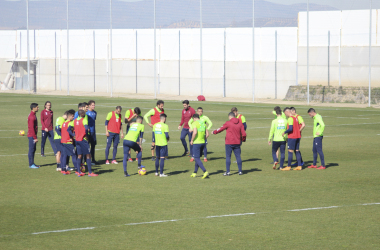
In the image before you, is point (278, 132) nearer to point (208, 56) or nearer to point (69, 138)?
point (69, 138)

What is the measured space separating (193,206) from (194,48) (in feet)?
175

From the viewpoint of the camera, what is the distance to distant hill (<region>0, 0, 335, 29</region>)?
68.2m

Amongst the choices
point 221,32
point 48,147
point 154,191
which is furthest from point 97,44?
point 154,191

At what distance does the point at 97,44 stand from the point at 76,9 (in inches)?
457

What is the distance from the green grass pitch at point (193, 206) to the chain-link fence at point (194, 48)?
35.6 m

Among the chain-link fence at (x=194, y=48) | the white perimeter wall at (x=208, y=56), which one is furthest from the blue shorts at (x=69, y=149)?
the white perimeter wall at (x=208, y=56)

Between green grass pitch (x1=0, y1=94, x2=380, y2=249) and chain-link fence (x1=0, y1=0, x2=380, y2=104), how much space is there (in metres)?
35.6

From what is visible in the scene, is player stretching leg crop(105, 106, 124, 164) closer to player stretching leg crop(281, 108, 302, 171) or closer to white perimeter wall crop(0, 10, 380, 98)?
player stretching leg crop(281, 108, 302, 171)

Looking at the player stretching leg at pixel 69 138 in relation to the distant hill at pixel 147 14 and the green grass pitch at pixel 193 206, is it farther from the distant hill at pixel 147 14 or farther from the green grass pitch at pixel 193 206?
the distant hill at pixel 147 14

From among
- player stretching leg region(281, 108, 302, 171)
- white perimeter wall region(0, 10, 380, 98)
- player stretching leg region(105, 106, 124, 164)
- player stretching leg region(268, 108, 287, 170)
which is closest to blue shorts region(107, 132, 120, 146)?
player stretching leg region(105, 106, 124, 164)

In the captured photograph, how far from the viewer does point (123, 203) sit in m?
12.1

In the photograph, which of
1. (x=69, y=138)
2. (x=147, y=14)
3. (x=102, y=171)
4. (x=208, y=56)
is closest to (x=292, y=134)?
(x=102, y=171)

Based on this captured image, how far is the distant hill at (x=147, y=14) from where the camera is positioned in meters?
68.2

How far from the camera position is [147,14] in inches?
2899
